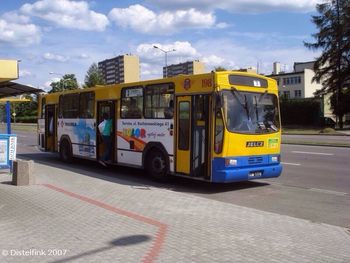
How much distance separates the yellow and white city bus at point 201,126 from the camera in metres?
11.4

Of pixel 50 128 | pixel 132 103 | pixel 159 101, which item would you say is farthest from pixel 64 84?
pixel 159 101

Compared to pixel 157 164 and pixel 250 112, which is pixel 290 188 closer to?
pixel 250 112

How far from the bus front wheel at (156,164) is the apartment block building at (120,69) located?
4262 cm

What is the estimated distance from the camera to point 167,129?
12734mm

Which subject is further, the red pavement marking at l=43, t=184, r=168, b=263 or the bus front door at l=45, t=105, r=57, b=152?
the bus front door at l=45, t=105, r=57, b=152

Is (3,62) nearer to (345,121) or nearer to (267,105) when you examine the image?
(267,105)

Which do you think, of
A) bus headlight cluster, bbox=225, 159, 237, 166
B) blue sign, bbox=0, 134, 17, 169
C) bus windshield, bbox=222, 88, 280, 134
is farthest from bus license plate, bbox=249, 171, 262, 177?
blue sign, bbox=0, 134, 17, 169

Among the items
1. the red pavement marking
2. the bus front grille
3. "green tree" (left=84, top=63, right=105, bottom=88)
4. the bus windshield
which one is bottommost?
the red pavement marking

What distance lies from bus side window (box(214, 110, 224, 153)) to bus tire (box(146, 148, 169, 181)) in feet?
6.42

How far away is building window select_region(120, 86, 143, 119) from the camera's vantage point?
14.0m

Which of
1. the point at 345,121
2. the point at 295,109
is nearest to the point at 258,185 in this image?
the point at 295,109

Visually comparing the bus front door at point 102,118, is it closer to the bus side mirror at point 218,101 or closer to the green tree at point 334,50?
the bus side mirror at point 218,101

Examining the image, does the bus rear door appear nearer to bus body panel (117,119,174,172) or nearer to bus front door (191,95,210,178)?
bus front door (191,95,210,178)

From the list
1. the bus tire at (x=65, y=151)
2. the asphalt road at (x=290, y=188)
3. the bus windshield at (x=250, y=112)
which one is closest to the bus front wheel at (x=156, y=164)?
the asphalt road at (x=290, y=188)
